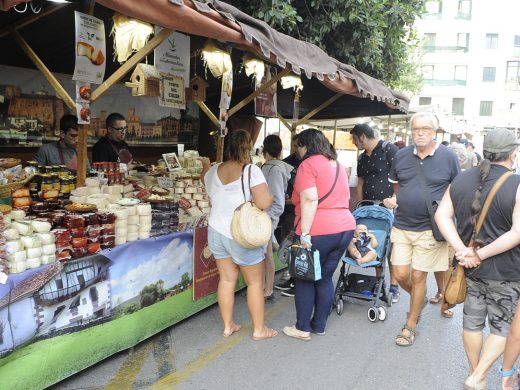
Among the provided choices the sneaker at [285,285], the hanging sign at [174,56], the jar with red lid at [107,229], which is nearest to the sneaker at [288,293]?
the sneaker at [285,285]

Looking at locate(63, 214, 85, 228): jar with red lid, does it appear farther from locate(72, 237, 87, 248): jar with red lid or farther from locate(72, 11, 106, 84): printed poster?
locate(72, 11, 106, 84): printed poster

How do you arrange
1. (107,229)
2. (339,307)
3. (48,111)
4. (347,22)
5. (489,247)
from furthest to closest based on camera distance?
(347,22), (48,111), (339,307), (107,229), (489,247)

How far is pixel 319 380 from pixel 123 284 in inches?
66.2

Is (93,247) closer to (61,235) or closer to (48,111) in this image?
(61,235)

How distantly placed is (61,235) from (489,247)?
9.36 feet

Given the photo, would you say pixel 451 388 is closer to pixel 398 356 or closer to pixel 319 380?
pixel 398 356

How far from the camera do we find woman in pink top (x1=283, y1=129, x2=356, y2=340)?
12.7ft

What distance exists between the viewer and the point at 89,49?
3.82 m

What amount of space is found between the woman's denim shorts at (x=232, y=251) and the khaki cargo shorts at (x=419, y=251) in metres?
1.25

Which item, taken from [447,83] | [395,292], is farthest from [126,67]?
[447,83]

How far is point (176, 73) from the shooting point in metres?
5.16

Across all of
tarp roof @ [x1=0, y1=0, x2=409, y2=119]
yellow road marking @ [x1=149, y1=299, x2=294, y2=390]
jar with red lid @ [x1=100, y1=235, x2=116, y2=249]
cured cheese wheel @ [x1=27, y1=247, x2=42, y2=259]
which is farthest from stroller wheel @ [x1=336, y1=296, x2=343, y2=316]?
cured cheese wheel @ [x1=27, y1=247, x2=42, y2=259]

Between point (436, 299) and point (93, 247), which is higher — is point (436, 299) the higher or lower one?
the lower one

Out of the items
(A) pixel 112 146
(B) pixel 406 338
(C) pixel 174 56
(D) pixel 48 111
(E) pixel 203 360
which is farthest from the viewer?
(D) pixel 48 111
